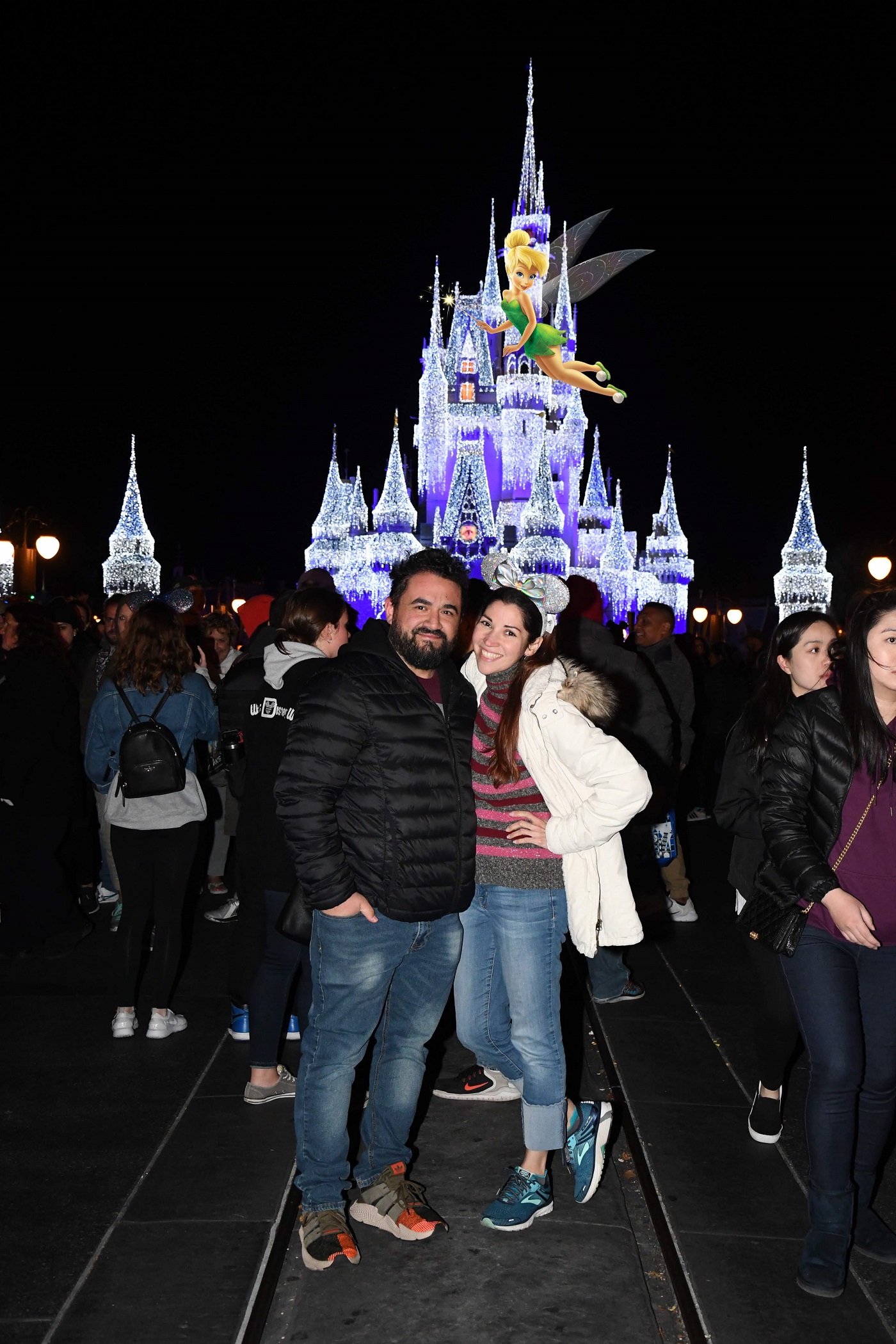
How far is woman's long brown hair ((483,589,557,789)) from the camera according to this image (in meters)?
3.72

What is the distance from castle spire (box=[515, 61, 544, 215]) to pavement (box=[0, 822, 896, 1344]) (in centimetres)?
6352

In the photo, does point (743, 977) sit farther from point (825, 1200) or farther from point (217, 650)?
point (217, 650)

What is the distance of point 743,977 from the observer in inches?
268

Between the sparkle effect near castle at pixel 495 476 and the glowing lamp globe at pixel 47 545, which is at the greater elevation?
the sparkle effect near castle at pixel 495 476

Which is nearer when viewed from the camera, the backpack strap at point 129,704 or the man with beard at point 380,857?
the man with beard at point 380,857

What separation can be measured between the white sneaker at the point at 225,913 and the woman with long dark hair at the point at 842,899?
516 cm

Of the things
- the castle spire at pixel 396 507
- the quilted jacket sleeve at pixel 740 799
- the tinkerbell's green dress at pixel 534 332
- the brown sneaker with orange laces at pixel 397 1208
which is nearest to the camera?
the brown sneaker with orange laces at pixel 397 1208

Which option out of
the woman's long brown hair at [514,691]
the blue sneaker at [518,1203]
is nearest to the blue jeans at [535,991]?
the blue sneaker at [518,1203]

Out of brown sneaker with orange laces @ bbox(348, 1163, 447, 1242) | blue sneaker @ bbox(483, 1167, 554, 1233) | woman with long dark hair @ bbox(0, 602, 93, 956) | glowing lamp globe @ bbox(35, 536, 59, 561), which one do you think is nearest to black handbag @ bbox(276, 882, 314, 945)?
brown sneaker with orange laces @ bbox(348, 1163, 447, 1242)

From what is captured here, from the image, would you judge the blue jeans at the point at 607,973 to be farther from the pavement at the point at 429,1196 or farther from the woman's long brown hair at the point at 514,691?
the woman's long brown hair at the point at 514,691

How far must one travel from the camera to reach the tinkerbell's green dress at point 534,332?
53.4m

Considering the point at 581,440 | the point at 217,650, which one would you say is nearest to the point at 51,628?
the point at 217,650

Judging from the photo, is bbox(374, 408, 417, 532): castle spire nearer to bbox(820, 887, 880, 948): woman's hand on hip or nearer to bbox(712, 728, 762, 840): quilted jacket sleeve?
bbox(712, 728, 762, 840): quilted jacket sleeve

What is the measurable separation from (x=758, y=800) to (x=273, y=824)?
6.50 ft
